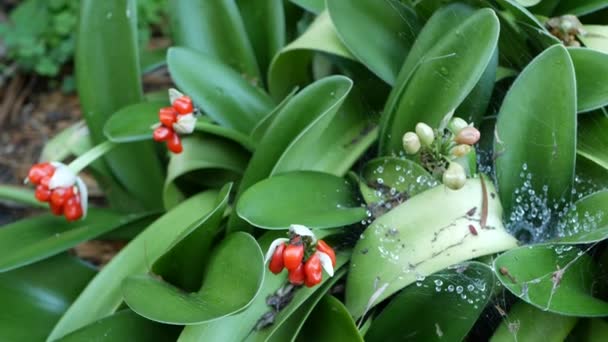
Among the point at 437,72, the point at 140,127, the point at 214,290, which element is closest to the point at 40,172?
the point at 140,127

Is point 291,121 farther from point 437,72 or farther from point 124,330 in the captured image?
point 124,330

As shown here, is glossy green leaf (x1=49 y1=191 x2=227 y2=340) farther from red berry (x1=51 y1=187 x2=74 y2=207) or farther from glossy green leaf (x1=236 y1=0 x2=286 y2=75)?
glossy green leaf (x1=236 y1=0 x2=286 y2=75)

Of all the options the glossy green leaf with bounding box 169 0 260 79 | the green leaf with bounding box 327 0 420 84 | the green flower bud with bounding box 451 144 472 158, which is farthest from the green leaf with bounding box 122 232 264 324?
Result: the glossy green leaf with bounding box 169 0 260 79

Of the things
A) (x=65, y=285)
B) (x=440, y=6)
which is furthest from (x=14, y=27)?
(x=440, y=6)

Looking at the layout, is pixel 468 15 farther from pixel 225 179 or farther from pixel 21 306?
pixel 21 306

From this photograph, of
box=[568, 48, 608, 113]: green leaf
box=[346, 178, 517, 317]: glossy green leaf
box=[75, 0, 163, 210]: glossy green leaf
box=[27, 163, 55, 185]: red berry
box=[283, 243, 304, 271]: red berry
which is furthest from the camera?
box=[75, 0, 163, 210]: glossy green leaf

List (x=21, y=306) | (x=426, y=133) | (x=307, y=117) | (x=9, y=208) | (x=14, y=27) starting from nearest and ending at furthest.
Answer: (x=426, y=133)
(x=307, y=117)
(x=21, y=306)
(x=9, y=208)
(x=14, y=27)
